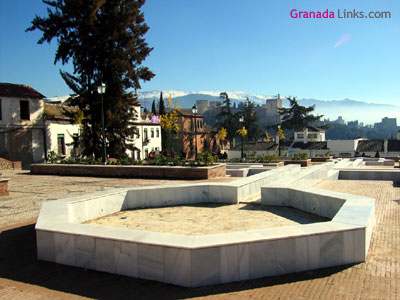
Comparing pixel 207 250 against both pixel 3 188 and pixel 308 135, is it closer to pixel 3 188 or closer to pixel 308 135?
pixel 3 188

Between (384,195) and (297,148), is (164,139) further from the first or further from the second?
(384,195)

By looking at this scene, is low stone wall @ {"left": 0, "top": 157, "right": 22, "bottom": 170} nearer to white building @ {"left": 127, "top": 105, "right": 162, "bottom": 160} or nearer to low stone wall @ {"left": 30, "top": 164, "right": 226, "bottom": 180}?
low stone wall @ {"left": 30, "top": 164, "right": 226, "bottom": 180}

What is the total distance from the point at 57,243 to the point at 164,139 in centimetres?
5151

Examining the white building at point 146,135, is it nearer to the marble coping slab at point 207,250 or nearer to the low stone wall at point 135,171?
the low stone wall at point 135,171

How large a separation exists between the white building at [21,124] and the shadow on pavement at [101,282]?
88.7 feet

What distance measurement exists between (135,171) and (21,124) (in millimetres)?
19041

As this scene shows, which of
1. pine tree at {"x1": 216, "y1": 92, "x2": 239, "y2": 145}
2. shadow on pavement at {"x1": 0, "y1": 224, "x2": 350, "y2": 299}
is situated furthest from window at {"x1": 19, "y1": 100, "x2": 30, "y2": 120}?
pine tree at {"x1": 216, "y1": 92, "x2": 239, "y2": 145}

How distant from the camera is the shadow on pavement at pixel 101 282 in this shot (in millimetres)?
4656

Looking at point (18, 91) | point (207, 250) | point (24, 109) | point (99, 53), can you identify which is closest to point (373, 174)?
point (207, 250)

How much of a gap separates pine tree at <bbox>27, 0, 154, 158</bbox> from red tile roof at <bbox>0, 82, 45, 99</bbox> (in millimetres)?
6903

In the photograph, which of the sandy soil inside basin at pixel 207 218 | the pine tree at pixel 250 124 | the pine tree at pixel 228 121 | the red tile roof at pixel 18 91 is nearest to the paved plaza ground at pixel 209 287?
the sandy soil inside basin at pixel 207 218

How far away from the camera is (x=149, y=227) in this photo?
7.36m

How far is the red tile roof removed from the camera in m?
30.2

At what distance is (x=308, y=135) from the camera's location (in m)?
73.8
